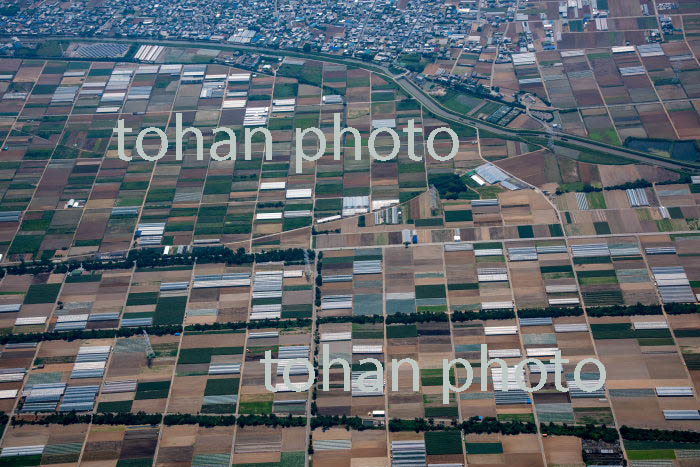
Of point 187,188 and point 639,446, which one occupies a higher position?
point 187,188

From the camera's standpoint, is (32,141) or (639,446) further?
(32,141)

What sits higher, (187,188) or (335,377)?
(187,188)

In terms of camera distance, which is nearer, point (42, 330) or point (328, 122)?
point (42, 330)

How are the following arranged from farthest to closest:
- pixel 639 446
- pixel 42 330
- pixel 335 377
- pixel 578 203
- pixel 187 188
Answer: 1. pixel 187 188
2. pixel 578 203
3. pixel 42 330
4. pixel 335 377
5. pixel 639 446

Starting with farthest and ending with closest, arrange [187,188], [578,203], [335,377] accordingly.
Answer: [187,188]
[578,203]
[335,377]

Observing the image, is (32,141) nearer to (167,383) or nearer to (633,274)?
(167,383)

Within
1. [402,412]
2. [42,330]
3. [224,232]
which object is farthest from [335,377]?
[42,330]

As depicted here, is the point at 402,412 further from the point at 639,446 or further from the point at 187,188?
the point at 187,188

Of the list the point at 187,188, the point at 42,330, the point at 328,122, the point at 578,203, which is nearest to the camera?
the point at 42,330

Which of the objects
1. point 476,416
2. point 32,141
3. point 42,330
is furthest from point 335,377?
point 32,141
